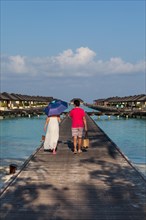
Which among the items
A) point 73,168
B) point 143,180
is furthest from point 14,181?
point 143,180

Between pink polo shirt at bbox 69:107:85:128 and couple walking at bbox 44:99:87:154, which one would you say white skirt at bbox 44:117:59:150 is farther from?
pink polo shirt at bbox 69:107:85:128

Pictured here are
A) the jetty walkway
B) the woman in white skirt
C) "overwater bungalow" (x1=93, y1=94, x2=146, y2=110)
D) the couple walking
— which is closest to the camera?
the jetty walkway

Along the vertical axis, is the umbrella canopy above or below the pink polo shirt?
above

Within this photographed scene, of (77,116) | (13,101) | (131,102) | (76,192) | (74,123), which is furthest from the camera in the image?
(131,102)

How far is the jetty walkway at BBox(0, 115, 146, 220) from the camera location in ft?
20.5

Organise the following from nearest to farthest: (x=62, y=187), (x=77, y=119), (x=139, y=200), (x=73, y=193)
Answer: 1. (x=139, y=200)
2. (x=73, y=193)
3. (x=62, y=187)
4. (x=77, y=119)

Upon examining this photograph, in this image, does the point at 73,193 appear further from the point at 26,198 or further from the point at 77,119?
the point at 77,119

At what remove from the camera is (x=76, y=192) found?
764 centimetres

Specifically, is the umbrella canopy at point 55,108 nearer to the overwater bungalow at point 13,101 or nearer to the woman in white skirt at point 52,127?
the woman in white skirt at point 52,127

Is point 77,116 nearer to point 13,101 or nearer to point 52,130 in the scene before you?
point 52,130

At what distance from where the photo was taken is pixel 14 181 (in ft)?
28.5

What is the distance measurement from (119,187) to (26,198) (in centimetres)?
220

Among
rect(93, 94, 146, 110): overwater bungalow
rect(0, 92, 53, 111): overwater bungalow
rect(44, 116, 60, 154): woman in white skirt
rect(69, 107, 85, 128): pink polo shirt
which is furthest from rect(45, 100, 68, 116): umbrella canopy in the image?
rect(93, 94, 146, 110): overwater bungalow

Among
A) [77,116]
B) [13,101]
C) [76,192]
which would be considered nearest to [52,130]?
[77,116]
